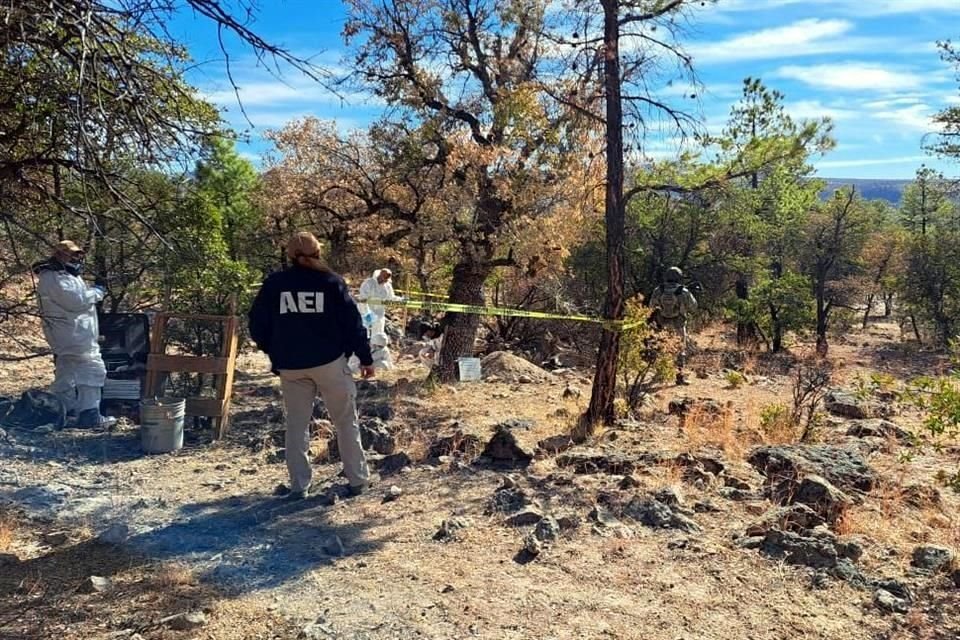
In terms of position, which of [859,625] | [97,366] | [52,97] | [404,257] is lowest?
[859,625]

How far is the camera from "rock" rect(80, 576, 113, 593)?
159 inches

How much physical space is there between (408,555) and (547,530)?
2.90 ft

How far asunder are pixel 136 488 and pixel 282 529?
166 centimetres

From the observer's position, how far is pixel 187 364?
7.59 meters

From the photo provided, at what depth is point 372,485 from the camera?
5953 millimetres

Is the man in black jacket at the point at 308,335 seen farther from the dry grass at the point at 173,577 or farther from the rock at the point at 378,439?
the rock at the point at 378,439

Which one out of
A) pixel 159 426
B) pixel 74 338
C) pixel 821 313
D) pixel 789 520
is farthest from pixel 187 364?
pixel 821 313

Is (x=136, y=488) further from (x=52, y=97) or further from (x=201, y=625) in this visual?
(x=52, y=97)

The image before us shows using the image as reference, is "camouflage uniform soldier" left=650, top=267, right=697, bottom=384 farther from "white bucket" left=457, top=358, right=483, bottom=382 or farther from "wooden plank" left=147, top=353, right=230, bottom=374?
"wooden plank" left=147, top=353, right=230, bottom=374

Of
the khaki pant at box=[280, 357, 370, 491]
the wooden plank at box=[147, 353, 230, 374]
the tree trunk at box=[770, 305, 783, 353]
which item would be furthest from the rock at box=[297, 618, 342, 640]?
the tree trunk at box=[770, 305, 783, 353]

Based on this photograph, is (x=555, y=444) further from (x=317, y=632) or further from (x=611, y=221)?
(x=317, y=632)

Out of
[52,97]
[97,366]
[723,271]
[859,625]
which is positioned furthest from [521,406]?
[723,271]

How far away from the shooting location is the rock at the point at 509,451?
6.57 metres

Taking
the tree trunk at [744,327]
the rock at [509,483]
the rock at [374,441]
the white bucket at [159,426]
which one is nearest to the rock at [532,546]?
the rock at [509,483]
